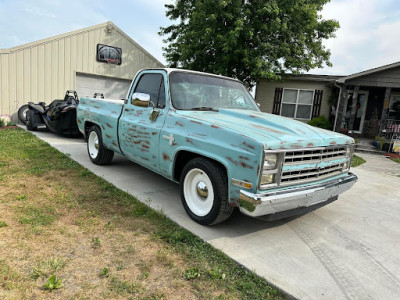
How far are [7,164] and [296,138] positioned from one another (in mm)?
5479

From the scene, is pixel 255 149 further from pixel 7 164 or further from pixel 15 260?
pixel 7 164

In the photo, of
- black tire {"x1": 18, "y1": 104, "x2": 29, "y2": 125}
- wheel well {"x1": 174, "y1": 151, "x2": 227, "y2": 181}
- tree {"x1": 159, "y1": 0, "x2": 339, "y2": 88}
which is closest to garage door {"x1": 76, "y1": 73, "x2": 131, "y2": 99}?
black tire {"x1": 18, "y1": 104, "x2": 29, "y2": 125}

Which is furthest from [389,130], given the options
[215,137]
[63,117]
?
[63,117]

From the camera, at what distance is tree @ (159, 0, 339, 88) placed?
12.8m

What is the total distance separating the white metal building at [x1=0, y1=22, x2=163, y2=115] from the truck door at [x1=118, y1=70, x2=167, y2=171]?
31.9ft

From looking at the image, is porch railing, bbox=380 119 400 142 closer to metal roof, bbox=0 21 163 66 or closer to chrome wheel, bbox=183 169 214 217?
metal roof, bbox=0 21 163 66

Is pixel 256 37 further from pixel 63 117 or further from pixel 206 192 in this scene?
pixel 206 192

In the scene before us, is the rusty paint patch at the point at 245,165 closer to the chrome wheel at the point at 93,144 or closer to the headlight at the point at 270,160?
the headlight at the point at 270,160

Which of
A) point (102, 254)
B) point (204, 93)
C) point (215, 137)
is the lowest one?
point (102, 254)

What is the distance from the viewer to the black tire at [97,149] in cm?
566

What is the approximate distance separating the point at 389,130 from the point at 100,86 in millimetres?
13952

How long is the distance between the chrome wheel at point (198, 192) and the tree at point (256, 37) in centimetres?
1017

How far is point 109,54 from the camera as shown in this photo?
14219 mm

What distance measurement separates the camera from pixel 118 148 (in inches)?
→ 198
